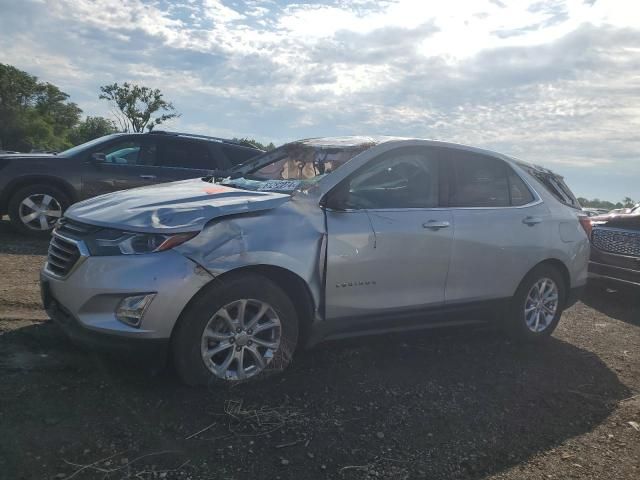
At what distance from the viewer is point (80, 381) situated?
3.55 meters

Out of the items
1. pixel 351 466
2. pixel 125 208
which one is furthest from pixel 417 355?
pixel 125 208

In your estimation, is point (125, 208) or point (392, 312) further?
point (392, 312)

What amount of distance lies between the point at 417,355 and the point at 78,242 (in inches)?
108

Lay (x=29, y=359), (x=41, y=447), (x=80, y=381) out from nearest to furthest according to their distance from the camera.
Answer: (x=41, y=447) → (x=80, y=381) → (x=29, y=359)

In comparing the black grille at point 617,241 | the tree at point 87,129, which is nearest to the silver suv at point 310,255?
the black grille at point 617,241

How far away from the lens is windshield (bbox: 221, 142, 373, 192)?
428cm

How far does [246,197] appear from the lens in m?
3.94

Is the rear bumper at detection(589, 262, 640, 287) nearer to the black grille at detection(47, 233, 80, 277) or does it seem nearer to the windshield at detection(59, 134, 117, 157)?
the black grille at detection(47, 233, 80, 277)

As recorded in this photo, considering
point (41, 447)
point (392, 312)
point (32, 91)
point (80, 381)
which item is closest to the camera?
point (41, 447)

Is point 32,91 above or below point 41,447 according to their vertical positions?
above

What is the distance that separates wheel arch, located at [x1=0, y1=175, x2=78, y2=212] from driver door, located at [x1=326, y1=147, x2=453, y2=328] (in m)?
5.59

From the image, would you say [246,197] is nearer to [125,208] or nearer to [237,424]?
[125,208]

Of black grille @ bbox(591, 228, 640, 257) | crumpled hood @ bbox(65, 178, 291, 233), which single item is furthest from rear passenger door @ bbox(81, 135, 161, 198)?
black grille @ bbox(591, 228, 640, 257)

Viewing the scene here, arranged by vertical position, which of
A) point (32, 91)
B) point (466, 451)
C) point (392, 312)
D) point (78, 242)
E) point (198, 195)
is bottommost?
point (466, 451)
